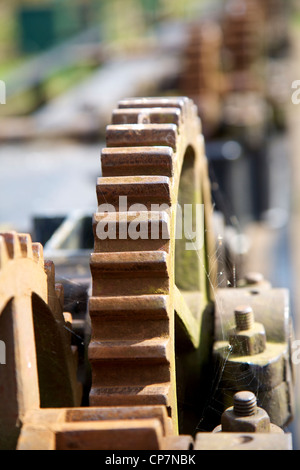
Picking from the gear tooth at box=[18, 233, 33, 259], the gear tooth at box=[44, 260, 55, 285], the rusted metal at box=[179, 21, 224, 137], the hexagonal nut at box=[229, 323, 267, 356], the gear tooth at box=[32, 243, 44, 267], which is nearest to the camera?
the gear tooth at box=[18, 233, 33, 259]

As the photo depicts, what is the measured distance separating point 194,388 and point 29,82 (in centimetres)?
1099

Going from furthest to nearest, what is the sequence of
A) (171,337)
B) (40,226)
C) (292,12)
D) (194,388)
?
(292,12) < (40,226) < (194,388) < (171,337)

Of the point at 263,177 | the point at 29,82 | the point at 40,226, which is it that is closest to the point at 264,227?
the point at 263,177

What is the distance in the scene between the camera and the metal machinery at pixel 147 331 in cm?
190

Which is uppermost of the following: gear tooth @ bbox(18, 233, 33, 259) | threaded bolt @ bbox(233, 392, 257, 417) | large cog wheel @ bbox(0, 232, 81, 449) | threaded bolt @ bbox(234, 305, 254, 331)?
gear tooth @ bbox(18, 233, 33, 259)

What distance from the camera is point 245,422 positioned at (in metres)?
2.13

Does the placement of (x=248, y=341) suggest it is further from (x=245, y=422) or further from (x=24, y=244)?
(x=24, y=244)

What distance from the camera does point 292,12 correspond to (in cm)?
2131

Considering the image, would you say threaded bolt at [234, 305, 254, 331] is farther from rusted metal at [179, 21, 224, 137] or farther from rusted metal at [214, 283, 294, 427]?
rusted metal at [179, 21, 224, 137]

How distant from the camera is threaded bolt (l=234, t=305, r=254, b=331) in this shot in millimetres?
2604

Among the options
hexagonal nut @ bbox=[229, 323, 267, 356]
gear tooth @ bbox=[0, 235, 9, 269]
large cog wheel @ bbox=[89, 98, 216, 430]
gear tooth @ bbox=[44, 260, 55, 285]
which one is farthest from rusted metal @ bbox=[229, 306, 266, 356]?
gear tooth @ bbox=[0, 235, 9, 269]

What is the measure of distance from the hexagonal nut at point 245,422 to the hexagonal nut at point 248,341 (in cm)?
42

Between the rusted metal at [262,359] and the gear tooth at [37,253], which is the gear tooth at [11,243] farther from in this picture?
the rusted metal at [262,359]
